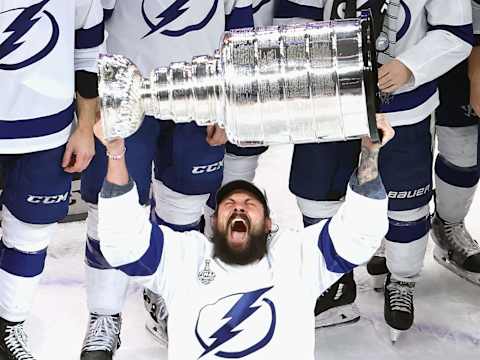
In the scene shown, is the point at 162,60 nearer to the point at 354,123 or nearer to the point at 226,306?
the point at 226,306

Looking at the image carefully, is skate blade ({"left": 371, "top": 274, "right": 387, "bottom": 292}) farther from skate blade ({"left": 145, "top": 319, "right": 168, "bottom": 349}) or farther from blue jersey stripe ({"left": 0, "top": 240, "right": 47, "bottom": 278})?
blue jersey stripe ({"left": 0, "top": 240, "right": 47, "bottom": 278})

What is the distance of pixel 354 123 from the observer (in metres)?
1.62

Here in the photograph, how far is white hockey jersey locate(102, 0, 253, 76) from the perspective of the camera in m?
2.18

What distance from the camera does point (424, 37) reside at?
2232 millimetres

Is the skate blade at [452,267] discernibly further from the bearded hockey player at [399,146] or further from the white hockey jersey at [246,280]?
the white hockey jersey at [246,280]

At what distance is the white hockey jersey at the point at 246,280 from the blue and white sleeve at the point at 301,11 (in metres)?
0.55

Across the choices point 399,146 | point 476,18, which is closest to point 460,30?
point 476,18

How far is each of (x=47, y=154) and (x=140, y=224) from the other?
0.34 m

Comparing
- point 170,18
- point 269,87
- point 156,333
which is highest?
point 269,87

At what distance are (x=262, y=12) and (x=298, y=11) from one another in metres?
0.12

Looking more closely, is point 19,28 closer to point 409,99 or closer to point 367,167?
point 367,167

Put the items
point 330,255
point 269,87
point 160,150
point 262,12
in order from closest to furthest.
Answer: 1. point 269,87
2. point 330,255
3. point 160,150
4. point 262,12

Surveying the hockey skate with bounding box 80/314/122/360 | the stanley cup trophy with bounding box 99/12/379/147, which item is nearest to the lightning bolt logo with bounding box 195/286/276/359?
the stanley cup trophy with bounding box 99/12/379/147

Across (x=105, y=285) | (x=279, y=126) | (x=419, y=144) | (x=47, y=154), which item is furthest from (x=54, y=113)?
(x=419, y=144)
